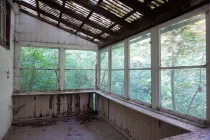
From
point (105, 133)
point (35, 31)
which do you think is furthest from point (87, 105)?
Answer: point (35, 31)

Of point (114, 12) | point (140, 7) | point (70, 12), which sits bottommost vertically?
point (140, 7)

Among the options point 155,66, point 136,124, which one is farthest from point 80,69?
point 155,66

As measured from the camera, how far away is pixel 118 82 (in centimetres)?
431

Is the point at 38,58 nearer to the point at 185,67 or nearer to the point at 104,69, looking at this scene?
the point at 104,69

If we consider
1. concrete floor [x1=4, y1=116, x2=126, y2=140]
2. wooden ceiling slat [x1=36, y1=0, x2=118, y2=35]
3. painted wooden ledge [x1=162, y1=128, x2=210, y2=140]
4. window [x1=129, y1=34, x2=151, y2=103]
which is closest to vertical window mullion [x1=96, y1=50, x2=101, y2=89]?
concrete floor [x1=4, y1=116, x2=126, y2=140]

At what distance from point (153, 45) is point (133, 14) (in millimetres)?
771

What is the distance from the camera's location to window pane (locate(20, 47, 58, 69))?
5.01m

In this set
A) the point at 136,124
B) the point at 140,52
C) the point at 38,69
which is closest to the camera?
the point at 136,124

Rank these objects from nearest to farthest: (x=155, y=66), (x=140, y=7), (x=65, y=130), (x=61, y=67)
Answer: (x=140, y=7) → (x=155, y=66) → (x=65, y=130) → (x=61, y=67)

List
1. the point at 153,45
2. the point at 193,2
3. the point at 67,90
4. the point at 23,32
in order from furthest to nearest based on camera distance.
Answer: the point at 67,90 < the point at 23,32 < the point at 153,45 < the point at 193,2

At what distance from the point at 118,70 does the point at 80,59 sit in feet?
6.48

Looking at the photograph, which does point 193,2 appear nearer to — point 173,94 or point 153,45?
point 153,45

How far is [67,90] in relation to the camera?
5504mm

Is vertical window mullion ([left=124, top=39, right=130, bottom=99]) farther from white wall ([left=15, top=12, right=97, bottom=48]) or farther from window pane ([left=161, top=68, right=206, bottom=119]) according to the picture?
white wall ([left=15, top=12, right=97, bottom=48])
